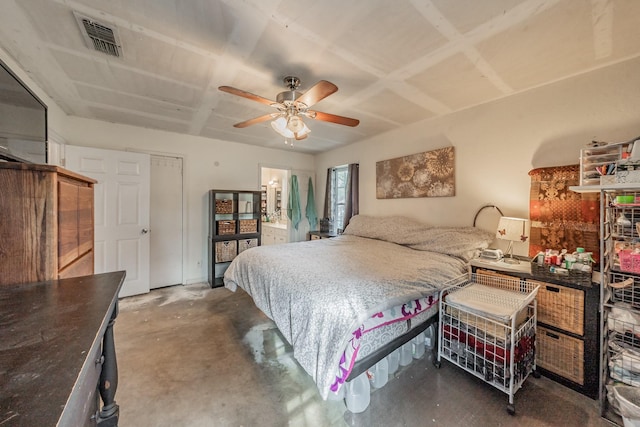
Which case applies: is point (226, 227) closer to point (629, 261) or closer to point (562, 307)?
point (562, 307)

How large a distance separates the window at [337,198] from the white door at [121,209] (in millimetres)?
3139

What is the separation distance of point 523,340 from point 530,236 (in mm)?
1111

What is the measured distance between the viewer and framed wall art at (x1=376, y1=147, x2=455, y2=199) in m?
2.99

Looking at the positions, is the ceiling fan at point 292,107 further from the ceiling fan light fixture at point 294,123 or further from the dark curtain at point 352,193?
the dark curtain at point 352,193

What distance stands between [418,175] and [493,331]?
2.17 metres

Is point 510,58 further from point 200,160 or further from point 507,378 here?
point 200,160

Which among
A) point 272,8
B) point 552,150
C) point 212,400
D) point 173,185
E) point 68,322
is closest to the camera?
point 68,322

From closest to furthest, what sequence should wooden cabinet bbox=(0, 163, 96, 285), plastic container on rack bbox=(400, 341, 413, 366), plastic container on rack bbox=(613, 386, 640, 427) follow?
wooden cabinet bbox=(0, 163, 96, 285), plastic container on rack bbox=(613, 386, 640, 427), plastic container on rack bbox=(400, 341, 413, 366)

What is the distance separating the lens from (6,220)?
862 millimetres

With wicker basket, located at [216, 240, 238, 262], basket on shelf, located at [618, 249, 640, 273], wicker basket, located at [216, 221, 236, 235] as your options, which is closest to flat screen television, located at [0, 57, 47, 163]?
wicker basket, located at [216, 221, 236, 235]

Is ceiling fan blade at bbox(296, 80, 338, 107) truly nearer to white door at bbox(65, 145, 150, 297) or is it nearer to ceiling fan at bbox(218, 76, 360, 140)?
ceiling fan at bbox(218, 76, 360, 140)

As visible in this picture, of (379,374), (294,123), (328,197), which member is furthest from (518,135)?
(328,197)

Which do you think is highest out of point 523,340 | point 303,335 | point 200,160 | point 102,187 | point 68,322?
point 200,160

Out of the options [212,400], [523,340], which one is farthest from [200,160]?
[523,340]
